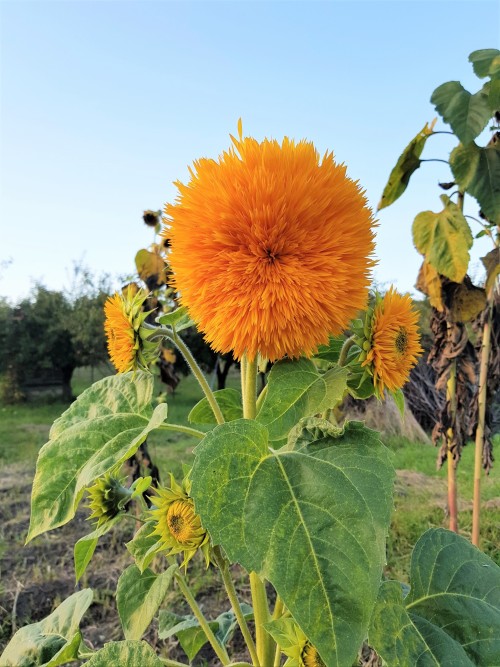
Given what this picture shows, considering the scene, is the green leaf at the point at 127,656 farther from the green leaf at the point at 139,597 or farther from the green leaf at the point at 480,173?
the green leaf at the point at 480,173

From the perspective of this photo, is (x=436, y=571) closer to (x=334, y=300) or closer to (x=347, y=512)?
(x=347, y=512)

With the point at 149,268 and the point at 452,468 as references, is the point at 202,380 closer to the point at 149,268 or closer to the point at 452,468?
the point at 149,268

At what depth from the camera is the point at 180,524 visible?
0.76 m

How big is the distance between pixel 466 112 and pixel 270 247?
5.04ft

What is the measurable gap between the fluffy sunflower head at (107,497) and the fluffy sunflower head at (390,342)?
0.46 meters

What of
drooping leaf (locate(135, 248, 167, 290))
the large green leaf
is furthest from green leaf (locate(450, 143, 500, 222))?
the large green leaf

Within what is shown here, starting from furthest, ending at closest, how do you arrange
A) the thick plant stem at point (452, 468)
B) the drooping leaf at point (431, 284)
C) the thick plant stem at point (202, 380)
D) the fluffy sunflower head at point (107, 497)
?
the thick plant stem at point (452, 468)
the drooping leaf at point (431, 284)
the fluffy sunflower head at point (107, 497)
the thick plant stem at point (202, 380)

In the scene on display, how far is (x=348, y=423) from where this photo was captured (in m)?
0.67

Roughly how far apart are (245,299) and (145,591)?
651 millimetres

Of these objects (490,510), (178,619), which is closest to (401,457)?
(490,510)

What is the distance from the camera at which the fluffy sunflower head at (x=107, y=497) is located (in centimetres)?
92

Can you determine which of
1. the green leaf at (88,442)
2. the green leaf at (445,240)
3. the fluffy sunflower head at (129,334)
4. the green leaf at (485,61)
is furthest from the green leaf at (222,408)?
the green leaf at (485,61)

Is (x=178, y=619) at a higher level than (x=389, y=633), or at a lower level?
lower

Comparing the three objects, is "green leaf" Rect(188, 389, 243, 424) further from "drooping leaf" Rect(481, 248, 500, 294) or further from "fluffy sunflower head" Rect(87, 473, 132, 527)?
"drooping leaf" Rect(481, 248, 500, 294)
